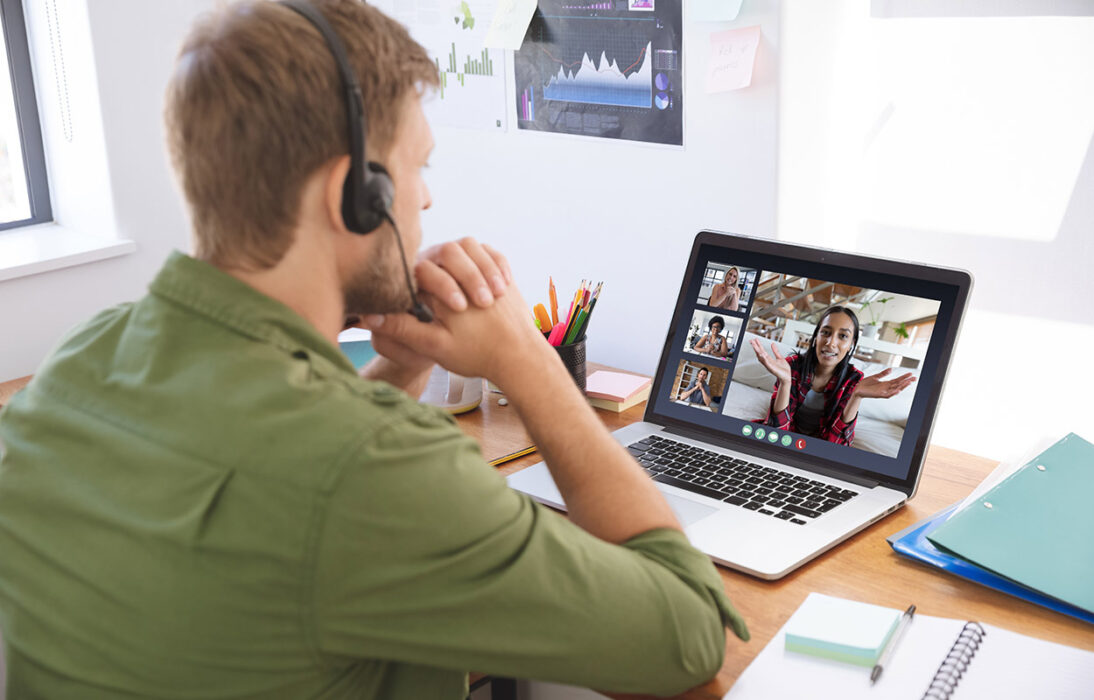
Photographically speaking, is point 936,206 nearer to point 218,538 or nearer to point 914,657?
point 914,657

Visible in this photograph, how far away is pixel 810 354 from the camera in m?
1.26

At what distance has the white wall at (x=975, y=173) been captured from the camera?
1.44 metres

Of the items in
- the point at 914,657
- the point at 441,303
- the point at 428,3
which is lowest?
the point at 914,657

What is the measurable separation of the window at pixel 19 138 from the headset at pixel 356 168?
1.89 meters

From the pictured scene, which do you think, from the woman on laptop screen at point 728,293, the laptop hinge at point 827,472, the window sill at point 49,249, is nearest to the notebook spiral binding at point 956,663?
the laptop hinge at point 827,472

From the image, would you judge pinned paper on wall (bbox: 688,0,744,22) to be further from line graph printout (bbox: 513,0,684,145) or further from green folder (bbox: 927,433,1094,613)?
Result: green folder (bbox: 927,433,1094,613)

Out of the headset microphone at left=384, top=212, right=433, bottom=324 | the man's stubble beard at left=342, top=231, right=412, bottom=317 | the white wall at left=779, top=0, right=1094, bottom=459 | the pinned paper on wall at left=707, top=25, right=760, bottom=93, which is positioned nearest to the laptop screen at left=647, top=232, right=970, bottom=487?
the white wall at left=779, top=0, right=1094, bottom=459

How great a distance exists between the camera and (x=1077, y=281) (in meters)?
1.46

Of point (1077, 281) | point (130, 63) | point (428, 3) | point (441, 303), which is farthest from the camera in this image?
point (130, 63)

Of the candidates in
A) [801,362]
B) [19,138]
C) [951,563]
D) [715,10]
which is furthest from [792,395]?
[19,138]

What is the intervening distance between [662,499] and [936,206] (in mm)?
879

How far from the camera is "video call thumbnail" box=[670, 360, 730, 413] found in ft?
4.45

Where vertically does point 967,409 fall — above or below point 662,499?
below

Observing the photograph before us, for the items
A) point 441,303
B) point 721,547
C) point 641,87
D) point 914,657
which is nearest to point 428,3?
point 641,87
